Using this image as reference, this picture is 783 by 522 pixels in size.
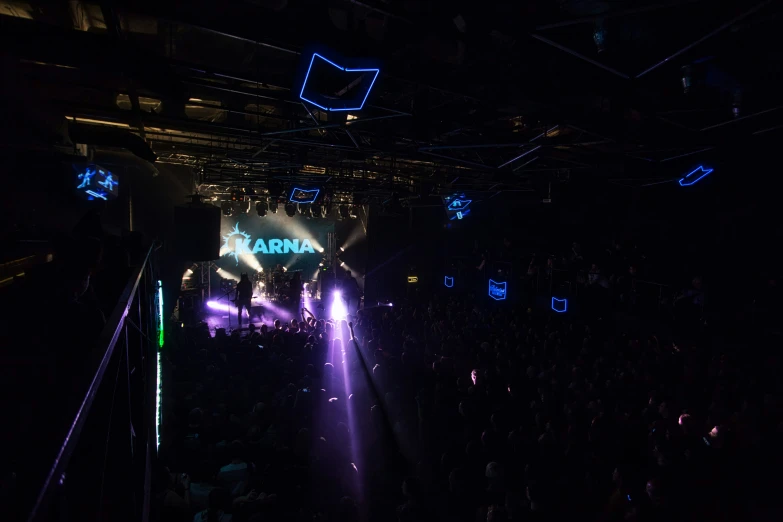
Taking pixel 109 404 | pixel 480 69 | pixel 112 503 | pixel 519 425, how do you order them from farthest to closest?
pixel 519 425, pixel 480 69, pixel 112 503, pixel 109 404

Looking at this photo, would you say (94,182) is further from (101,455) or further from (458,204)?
(458,204)

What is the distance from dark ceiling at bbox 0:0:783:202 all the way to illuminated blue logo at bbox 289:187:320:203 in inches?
104

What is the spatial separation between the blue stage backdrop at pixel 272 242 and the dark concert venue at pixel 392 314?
1074 centimetres

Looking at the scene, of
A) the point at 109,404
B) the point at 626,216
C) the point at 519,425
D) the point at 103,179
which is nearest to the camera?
the point at 109,404

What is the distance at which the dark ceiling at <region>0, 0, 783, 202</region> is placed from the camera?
327cm

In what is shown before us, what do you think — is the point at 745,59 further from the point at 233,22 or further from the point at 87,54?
the point at 87,54

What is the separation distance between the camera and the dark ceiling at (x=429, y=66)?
3273 millimetres

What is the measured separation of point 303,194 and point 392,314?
4041 millimetres

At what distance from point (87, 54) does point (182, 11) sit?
38.6 inches

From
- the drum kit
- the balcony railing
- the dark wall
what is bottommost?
the drum kit

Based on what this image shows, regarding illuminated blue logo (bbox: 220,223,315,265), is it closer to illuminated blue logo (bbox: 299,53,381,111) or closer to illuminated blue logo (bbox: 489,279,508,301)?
illuminated blue logo (bbox: 489,279,508,301)

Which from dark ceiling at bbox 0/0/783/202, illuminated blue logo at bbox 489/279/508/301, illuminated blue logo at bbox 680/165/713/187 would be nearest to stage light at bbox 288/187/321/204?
dark ceiling at bbox 0/0/783/202

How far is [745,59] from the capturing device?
410 cm

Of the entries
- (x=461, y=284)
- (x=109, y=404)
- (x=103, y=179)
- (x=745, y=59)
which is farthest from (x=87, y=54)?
(x=461, y=284)
